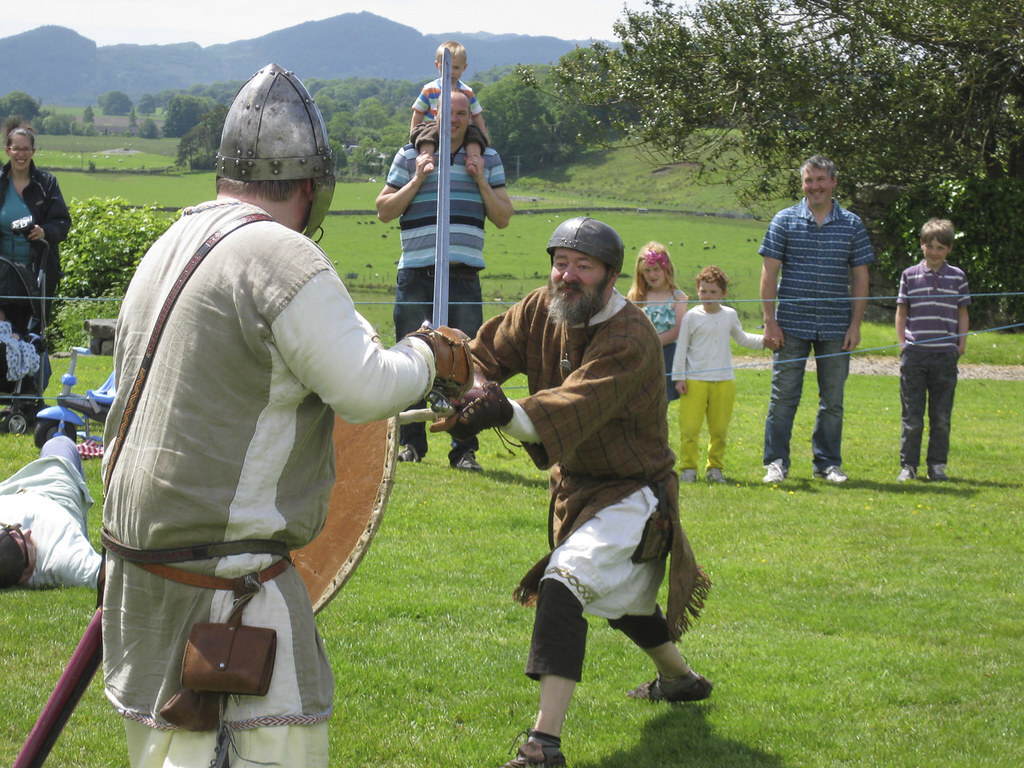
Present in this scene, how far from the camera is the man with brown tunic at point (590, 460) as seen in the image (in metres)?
3.83

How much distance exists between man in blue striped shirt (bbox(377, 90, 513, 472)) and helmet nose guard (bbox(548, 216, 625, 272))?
362 cm

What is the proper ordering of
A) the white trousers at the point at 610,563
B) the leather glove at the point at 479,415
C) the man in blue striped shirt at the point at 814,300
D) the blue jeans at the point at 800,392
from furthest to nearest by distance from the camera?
the blue jeans at the point at 800,392, the man in blue striped shirt at the point at 814,300, the white trousers at the point at 610,563, the leather glove at the point at 479,415

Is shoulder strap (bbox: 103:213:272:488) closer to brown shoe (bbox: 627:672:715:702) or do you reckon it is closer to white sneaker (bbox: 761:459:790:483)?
brown shoe (bbox: 627:672:715:702)

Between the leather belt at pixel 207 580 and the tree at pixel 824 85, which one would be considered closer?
the leather belt at pixel 207 580

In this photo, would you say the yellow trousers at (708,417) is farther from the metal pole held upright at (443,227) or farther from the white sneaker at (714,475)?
the metal pole held upright at (443,227)

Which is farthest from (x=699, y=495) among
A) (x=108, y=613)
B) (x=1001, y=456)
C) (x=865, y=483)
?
(x=108, y=613)

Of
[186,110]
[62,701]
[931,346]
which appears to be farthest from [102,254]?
[186,110]

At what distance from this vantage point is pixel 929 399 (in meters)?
8.99

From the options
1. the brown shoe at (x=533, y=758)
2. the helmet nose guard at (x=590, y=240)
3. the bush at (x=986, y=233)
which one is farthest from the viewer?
the bush at (x=986, y=233)

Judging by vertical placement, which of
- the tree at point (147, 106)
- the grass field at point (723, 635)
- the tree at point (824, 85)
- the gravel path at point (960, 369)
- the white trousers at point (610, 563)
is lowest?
the gravel path at point (960, 369)

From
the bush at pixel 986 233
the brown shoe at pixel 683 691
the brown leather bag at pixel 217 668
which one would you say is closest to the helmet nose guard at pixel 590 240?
the brown shoe at pixel 683 691

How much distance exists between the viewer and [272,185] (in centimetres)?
267

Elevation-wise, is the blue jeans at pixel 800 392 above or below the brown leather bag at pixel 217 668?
below

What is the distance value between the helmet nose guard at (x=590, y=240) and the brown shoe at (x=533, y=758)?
167cm
